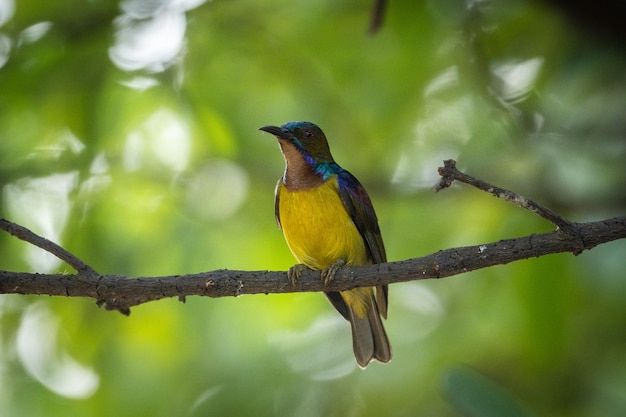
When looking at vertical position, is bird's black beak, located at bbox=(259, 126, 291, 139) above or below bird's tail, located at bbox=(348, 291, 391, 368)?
above

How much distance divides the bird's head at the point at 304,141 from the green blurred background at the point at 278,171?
0.78 metres

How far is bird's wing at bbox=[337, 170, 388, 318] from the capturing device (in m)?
4.72

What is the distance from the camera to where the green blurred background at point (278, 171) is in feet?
16.4

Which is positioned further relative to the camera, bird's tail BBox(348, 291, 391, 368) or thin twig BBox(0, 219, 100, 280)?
bird's tail BBox(348, 291, 391, 368)

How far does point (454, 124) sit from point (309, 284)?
7.54ft

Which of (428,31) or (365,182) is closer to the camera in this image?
(428,31)

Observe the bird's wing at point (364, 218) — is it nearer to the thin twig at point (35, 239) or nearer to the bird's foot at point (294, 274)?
the bird's foot at point (294, 274)

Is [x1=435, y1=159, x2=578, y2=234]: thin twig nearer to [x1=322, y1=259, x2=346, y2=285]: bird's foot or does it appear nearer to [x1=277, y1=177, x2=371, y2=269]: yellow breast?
[x1=322, y1=259, x2=346, y2=285]: bird's foot

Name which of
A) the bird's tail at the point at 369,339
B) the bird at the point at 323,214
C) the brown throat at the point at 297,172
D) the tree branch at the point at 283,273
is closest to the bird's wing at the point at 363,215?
the bird at the point at 323,214

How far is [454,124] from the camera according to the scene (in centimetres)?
571

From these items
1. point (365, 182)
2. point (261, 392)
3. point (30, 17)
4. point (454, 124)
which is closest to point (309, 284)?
point (261, 392)

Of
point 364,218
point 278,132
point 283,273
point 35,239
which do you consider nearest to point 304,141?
point 278,132

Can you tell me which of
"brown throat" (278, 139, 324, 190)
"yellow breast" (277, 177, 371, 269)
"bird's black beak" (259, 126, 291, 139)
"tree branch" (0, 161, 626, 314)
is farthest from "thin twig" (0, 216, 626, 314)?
"bird's black beak" (259, 126, 291, 139)

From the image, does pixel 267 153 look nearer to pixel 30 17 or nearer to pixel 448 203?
pixel 448 203
